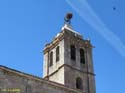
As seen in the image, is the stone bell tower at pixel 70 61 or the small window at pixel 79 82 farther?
the small window at pixel 79 82

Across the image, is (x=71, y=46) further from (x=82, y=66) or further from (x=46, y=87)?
(x=46, y=87)

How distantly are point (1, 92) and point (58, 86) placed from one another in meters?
4.64

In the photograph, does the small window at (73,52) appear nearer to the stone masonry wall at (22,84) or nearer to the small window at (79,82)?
the small window at (79,82)

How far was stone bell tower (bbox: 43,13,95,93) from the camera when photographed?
3116 centimetres

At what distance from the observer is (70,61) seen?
32.0m

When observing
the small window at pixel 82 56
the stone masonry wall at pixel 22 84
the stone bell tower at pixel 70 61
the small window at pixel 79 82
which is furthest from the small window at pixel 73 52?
the stone masonry wall at pixel 22 84

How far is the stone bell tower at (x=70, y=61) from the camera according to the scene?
31156 mm

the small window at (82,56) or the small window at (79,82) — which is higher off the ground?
the small window at (82,56)

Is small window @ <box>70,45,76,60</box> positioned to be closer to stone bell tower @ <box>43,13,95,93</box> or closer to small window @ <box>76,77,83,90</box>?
stone bell tower @ <box>43,13,95,93</box>

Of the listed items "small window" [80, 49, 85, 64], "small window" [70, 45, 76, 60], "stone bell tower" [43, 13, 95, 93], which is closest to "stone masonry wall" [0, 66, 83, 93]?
"stone bell tower" [43, 13, 95, 93]

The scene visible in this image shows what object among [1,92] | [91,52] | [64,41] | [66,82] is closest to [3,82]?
A: [1,92]

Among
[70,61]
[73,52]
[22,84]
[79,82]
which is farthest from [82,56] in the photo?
[22,84]


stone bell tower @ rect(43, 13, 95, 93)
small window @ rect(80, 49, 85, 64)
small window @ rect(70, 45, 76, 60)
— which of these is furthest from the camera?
small window @ rect(80, 49, 85, 64)

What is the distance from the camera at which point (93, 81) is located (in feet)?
108
